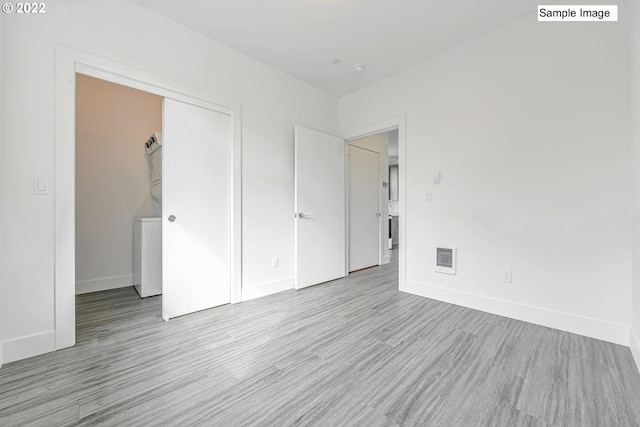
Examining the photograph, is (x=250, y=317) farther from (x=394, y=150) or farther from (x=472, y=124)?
(x=394, y=150)

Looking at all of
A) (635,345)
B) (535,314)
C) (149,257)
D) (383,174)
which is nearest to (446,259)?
(535,314)

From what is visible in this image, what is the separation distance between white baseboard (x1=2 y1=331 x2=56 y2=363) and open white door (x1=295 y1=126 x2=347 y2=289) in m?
2.06

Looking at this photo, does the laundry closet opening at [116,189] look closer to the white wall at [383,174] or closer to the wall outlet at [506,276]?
the white wall at [383,174]

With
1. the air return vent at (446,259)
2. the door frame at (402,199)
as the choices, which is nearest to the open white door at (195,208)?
the door frame at (402,199)

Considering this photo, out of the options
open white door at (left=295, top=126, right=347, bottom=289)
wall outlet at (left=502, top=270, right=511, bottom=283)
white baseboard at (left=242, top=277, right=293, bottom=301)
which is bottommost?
white baseboard at (left=242, top=277, right=293, bottom=301)

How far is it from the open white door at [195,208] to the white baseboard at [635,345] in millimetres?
3069

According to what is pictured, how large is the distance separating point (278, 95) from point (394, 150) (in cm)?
426

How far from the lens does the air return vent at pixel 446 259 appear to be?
2.61 metres

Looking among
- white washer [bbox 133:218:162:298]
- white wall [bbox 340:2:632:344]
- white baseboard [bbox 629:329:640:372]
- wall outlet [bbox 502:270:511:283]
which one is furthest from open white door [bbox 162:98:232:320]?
white baseboard [bbox 629:329:640:372]

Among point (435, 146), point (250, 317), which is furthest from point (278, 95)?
point (250, 317)

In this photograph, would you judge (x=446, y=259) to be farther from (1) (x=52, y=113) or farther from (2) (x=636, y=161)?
(1) (x=52, y=113)

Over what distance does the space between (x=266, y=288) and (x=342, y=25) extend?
9.06 ft

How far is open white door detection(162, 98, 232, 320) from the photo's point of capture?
2225mm

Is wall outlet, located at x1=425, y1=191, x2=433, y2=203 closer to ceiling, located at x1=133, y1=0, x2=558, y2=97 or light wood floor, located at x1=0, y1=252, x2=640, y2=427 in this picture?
light wood floor, located at x1=0, y1=252, x2=640, y2=427
